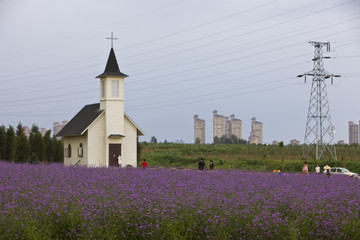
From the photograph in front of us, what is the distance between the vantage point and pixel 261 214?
11.0 metres

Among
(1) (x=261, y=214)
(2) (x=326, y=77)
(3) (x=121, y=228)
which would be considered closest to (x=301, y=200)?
(1) (x=261, y=214)

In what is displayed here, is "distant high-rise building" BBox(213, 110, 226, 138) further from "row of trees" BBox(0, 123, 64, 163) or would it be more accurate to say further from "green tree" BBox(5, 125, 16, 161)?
"green tree" BBox(5, 125, 16, 161)

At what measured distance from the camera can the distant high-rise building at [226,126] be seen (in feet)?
492

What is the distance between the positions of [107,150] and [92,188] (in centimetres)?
2309

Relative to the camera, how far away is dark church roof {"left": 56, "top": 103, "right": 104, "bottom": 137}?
37625 millimetres

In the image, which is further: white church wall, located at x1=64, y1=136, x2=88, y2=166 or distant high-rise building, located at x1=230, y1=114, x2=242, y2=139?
distant high-rise building, located at x1=230, y1=114, x2=242, y2=139

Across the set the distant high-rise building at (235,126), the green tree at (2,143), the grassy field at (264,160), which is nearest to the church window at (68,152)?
the green tree at (2,143)

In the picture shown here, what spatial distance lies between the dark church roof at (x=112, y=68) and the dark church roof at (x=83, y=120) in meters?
2.82

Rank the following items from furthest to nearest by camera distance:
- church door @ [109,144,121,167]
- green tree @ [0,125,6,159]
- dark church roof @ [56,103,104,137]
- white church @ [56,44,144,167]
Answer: green tree @ [0,125,6,159], dark church roof @ [56,103,104,137], church door @ [109,144,121,167], white church @ [56,44,144,167]

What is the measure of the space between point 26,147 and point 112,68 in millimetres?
11783

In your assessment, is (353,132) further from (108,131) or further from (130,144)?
(108,131)

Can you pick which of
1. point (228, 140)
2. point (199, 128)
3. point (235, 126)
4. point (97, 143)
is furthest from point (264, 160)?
point (199, 128)

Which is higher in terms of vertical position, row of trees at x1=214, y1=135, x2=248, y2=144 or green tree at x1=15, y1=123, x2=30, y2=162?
row of trees at x1=214, y1=135, x2=248, y2=144

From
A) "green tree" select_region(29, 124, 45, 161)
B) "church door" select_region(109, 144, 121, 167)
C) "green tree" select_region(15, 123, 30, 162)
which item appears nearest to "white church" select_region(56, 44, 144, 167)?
"church door" select_region(109, 144, 121, 167)
